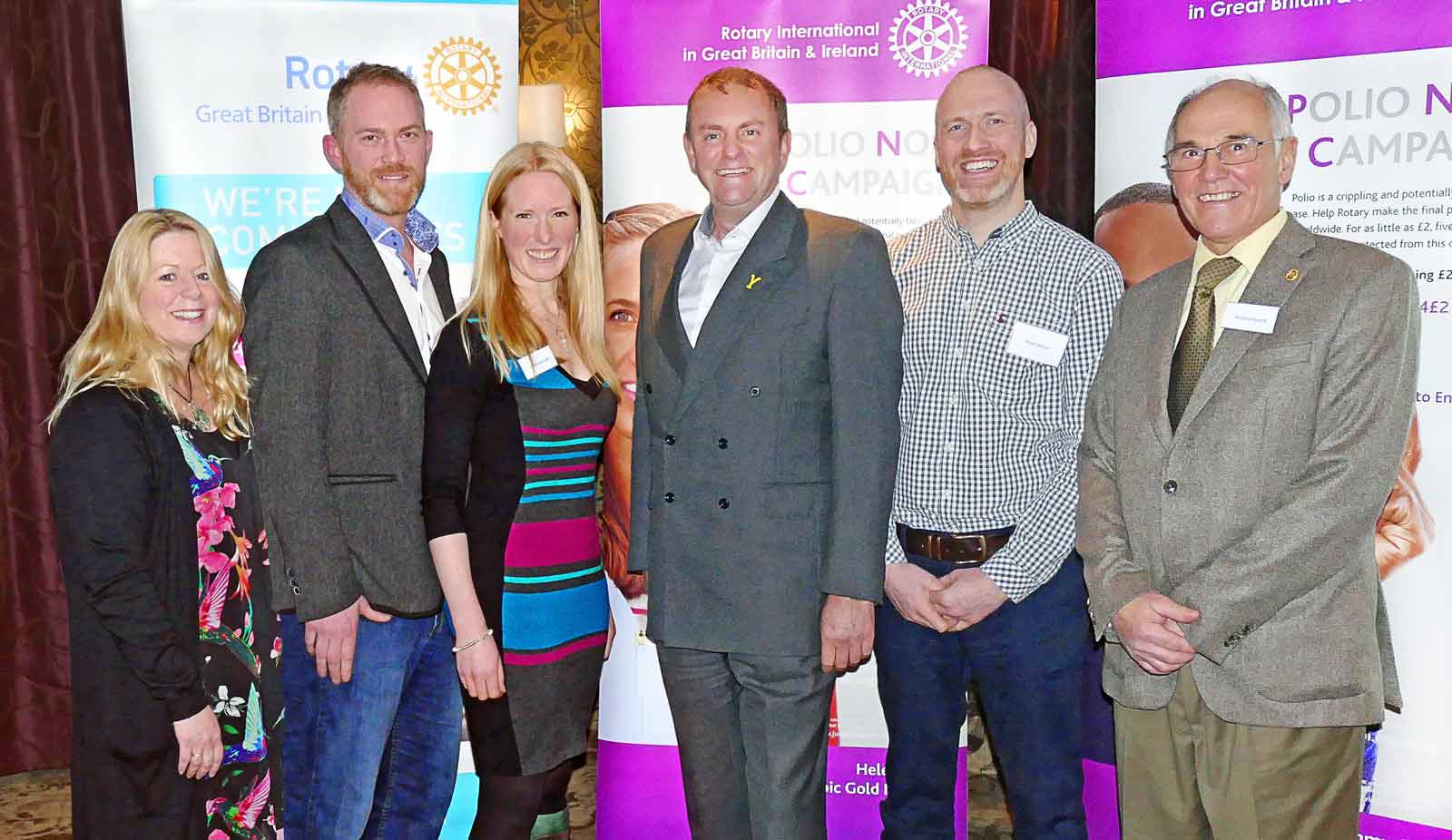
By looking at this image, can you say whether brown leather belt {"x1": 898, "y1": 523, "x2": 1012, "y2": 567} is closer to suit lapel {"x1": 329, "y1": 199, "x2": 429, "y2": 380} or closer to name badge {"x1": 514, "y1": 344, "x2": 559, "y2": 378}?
name badge {"x1": 514, "y1": 344, "x2": 559, "y2": 378}

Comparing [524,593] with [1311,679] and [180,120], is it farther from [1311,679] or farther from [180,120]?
[180,120]

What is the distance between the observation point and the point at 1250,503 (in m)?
2.12

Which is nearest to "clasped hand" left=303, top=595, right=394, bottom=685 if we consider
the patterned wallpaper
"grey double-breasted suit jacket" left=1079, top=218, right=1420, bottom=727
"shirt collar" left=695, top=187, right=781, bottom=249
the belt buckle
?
"shirt collar" left=695, top=187, right=781, bottom=249

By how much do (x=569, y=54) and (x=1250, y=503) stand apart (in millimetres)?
4347

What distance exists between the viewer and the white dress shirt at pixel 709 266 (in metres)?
2.44

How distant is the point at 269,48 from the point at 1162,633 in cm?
276

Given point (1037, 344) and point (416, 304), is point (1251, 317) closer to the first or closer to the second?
point (1037, 344)

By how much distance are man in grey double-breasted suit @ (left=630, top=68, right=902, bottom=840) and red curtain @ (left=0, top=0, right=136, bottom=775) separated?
109 inches

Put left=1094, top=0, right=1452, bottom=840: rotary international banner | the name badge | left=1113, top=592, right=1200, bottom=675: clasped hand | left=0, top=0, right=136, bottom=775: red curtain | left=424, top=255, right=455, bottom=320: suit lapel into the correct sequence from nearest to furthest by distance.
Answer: left=1113, top=592, right=1200, bottom=675: clasped hand
the name badge
left=1094, top=0, right=1452, bottom=840: rotary international banner
left=424, top=255, right=455, bottom=320: suit lapel
left=0, top=0, right=136, bottom=775: red curtain

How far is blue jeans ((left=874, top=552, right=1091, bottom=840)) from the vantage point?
2.46 meters

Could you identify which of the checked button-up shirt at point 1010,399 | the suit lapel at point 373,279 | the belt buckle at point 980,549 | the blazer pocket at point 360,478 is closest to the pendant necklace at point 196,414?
the blazer pocket at point 360,478

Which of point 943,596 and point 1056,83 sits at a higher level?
point 1056,83

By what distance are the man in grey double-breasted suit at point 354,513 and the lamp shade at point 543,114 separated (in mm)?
1639

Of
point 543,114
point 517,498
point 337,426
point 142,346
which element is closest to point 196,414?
point 142,346
